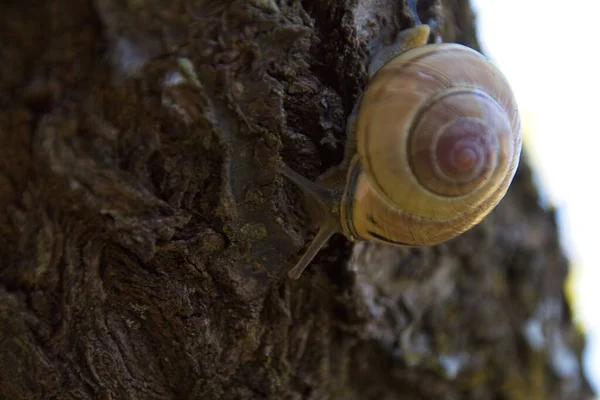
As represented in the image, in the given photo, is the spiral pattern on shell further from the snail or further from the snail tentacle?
the snail tentacle

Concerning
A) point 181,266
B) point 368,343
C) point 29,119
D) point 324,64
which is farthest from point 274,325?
point 29,119

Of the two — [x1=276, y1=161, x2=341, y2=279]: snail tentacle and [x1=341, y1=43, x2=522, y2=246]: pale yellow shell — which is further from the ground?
[x1=341, y1=43, x2=522, y2=246]: pale yellow shell

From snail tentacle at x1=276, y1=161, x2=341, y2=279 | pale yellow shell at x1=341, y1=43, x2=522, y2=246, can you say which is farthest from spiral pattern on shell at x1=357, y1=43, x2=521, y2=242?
snail tentacle at x1=276, y1=161, x2=341, y2=279

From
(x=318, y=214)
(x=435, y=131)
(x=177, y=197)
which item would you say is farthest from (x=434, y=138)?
(x=177, y=197)

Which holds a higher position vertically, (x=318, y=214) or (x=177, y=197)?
(x=177, y=197)

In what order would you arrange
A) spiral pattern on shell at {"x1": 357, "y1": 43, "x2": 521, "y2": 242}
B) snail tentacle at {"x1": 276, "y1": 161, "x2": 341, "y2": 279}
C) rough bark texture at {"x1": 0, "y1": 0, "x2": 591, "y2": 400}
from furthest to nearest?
snail tentacle at {"x1": 276, "y1": 161, "x2": 341, "y2": 279}
spiral pattern on shell at {"x1": 357, "y1": 43, "x2": 521, "y2": 242}
rough bark texture at {"x1": 0, "y1": 0, "x2": 591, "y2": 400}

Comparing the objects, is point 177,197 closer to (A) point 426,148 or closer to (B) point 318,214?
(B) point 318,214
